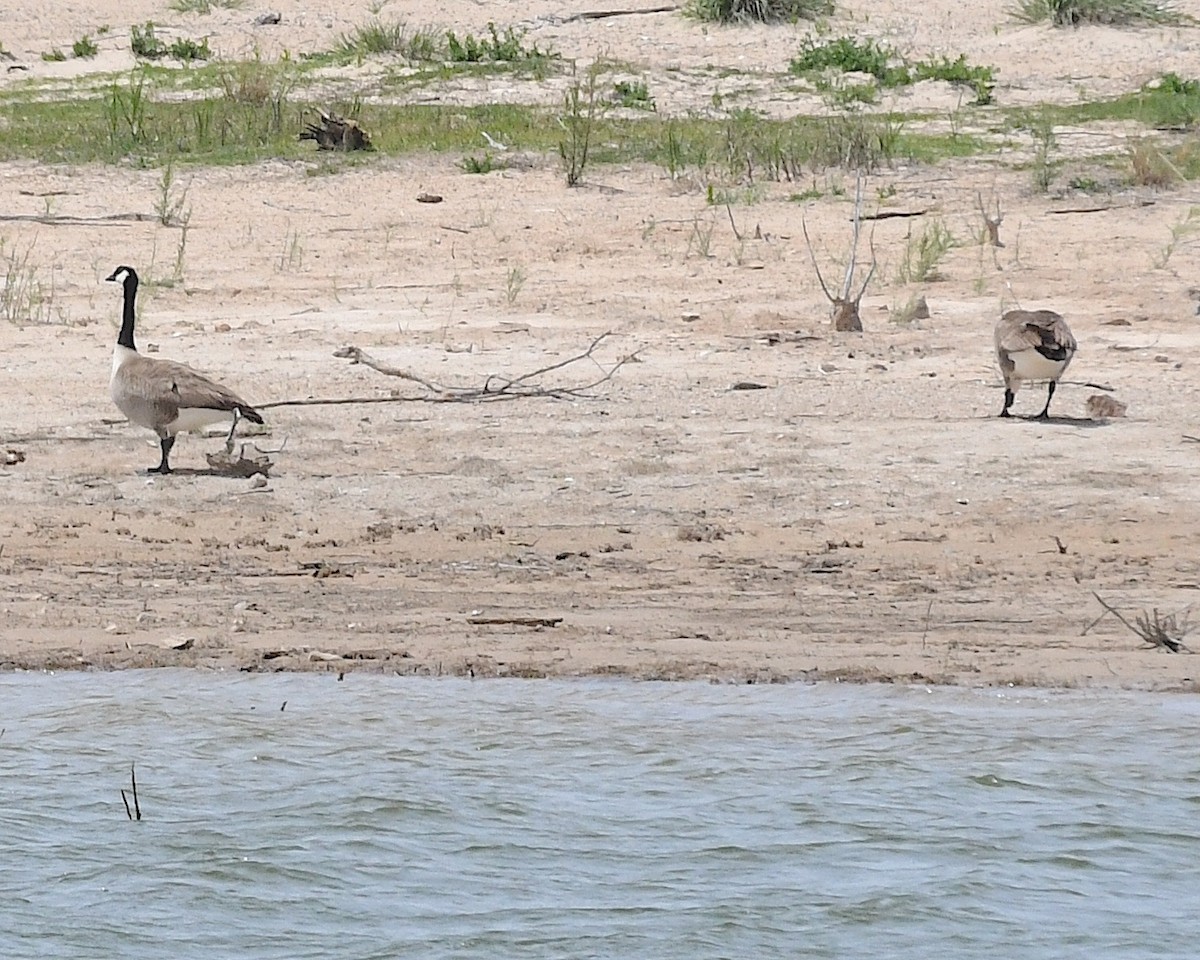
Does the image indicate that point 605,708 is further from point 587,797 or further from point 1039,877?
point 1039,877

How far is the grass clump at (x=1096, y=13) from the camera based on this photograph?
918 inches

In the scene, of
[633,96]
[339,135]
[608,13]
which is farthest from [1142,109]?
[608,13]

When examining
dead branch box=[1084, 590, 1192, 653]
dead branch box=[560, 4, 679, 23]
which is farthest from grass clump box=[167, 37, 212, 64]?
dead branch box=[1084, 590, 1192, 653]

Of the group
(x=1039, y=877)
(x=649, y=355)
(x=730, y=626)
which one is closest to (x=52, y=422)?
(x=649, y=355)

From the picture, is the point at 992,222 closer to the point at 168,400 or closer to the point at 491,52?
the point at 168,400

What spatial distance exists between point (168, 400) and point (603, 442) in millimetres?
1806

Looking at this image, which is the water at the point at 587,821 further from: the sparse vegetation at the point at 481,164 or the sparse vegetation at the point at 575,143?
the sparse vegetation at the point at 481,164

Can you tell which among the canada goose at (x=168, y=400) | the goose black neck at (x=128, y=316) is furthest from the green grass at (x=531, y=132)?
the canada goose at (x=168, y=400)

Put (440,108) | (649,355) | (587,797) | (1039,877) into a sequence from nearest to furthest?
1. (1039,877)
2. (587,797)
3. (649,355)
4. (440,108)

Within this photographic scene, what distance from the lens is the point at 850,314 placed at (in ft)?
36.9

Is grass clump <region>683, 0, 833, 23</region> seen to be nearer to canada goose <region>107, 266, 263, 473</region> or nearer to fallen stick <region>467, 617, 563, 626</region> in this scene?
canada goose <region>107, 266, 263, 473</region>

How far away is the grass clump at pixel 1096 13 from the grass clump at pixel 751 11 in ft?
7.71

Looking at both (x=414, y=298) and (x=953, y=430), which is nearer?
(x=953, y=430)

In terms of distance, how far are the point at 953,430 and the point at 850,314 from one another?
6.85ft
